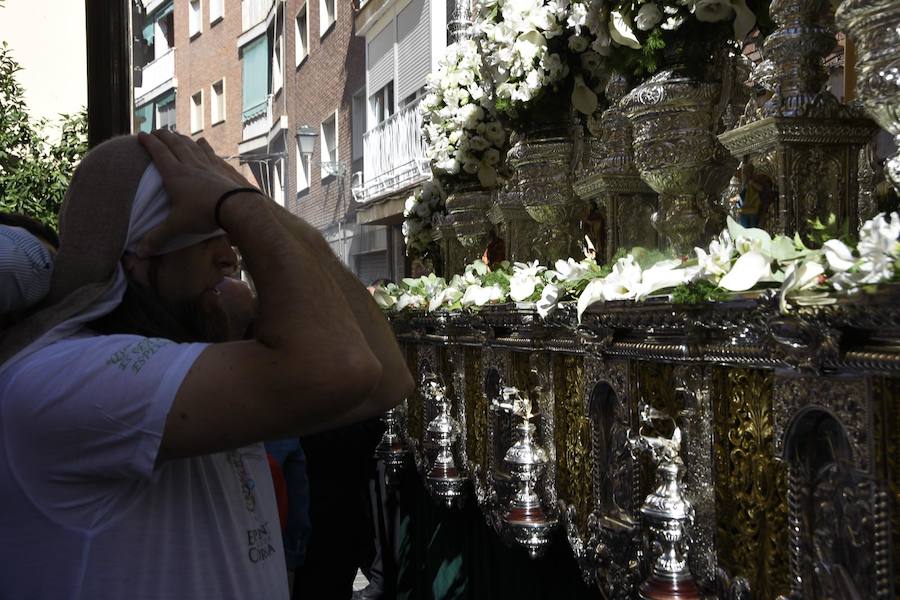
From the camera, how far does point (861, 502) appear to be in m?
1.96

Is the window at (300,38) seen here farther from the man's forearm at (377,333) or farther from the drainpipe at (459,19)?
the man's forearm at (377,333)

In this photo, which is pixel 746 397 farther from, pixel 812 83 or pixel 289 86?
pixel 289 86

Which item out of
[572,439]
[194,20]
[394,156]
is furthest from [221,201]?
[194,20]

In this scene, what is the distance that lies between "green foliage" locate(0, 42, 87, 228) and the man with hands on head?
25.5 ft

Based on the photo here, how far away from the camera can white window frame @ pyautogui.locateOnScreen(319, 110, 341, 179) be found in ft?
63.6

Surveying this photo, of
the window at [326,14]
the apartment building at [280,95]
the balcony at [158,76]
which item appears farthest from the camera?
the balcony at [158,76]

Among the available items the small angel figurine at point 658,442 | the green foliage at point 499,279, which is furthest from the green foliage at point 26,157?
the small angel figurine at point 658,442

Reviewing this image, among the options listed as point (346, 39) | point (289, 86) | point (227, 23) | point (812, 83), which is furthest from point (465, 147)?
point (227, 23)

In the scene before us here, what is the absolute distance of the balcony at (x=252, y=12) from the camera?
78.8ft

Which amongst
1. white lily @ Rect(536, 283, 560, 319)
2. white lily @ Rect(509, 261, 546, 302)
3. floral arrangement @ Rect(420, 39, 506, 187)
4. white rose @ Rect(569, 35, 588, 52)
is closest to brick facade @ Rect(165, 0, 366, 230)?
floral arrangement @ Rect(420, 39, 506, 187)

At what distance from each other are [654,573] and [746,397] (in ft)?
1.55

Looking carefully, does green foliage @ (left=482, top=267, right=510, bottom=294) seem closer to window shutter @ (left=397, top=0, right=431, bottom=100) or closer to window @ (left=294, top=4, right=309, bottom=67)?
window shutter @ (left=397, top=0, right=431, bottom=100)

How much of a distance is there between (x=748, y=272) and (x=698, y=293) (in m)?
0.20

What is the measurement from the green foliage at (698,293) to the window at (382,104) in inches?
549
